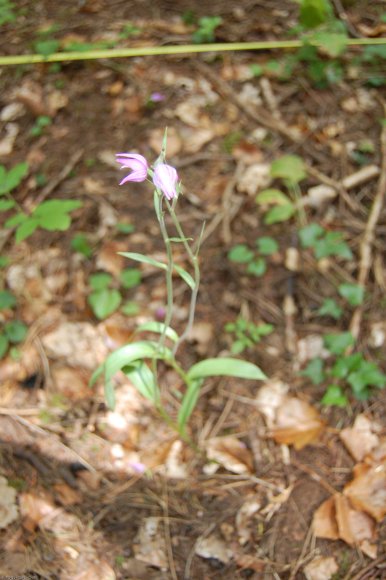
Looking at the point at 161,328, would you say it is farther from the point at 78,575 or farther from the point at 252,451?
the point at 78,575

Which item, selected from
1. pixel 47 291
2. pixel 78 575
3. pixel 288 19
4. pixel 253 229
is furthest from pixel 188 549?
pixel 288 19

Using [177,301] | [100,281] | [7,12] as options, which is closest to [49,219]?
[100,281]

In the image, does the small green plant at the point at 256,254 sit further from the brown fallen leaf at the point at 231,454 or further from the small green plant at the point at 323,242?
the brown fallen leaf at the point at 231,454

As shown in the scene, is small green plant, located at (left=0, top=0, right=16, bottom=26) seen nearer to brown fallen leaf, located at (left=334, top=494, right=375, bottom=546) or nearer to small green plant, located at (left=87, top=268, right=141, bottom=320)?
small green plant, located at (left=87, top=268, right=141, bottom=320)

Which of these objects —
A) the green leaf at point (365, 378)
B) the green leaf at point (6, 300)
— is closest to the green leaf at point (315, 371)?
the green leaf at point (365, 378)

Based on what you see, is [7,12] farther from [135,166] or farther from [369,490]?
[369,490]

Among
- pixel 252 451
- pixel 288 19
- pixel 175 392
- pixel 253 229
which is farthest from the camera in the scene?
pixel 288 19

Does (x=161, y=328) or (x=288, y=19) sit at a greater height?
(x=288, y=19)
